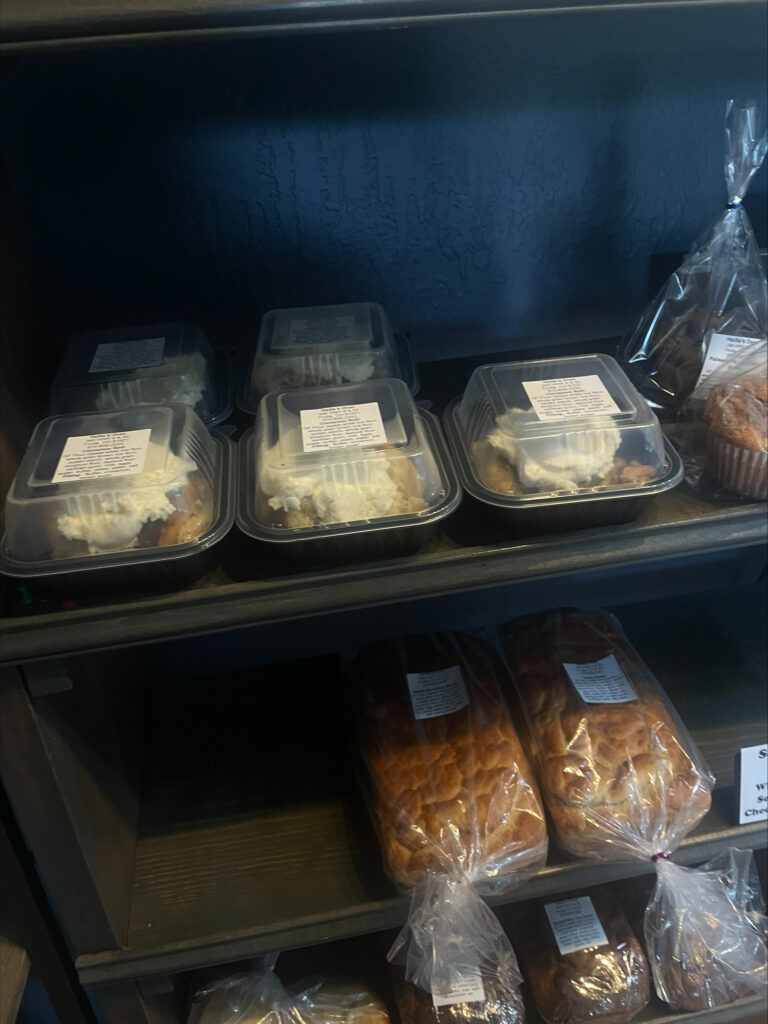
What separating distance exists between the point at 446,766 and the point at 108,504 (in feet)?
1.95

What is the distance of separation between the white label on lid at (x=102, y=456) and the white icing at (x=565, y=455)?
41 centimetres

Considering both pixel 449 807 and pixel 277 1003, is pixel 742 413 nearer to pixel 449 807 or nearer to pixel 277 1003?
pixel 449 807

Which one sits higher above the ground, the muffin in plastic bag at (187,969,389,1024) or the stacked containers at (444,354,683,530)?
the stacked containers at (444,354,683,530)

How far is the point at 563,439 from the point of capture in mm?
845

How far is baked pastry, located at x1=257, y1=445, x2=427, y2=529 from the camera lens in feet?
2.64

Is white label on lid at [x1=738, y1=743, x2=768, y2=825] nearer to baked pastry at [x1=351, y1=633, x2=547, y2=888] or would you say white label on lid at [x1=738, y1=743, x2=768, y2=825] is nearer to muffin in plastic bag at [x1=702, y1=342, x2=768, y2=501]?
baked pastry at [x1=351, y1=633, x2=547, y2=888]

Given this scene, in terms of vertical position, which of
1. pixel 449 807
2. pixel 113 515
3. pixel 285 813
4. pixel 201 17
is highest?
pixel 201 17

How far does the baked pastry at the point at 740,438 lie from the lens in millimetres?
852

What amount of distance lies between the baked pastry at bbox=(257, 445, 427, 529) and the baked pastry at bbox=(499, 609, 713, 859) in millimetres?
479

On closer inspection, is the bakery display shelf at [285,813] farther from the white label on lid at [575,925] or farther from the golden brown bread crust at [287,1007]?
the golden brown bread crust at [287,1007]

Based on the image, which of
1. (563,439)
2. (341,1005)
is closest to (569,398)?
(563,439)

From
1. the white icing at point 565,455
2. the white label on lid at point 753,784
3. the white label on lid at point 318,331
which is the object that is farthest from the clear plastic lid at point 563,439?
the white label on lid at point 753,784

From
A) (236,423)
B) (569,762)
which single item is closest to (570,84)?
(236,423)

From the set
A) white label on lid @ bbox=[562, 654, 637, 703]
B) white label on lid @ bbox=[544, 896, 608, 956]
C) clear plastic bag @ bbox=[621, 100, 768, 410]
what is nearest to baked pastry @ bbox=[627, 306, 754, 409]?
clear plastic bag @ bbox=[621, 100, 768, 410]
